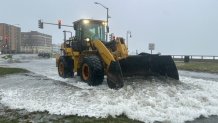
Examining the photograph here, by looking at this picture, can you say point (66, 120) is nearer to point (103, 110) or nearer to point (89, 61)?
point (103, 110)

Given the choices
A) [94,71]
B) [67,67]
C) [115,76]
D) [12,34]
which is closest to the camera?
[115,76]

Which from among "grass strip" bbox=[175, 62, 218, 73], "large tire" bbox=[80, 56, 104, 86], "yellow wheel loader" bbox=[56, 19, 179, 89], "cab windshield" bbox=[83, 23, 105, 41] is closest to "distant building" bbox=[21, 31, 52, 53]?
"grass strip" bbox=[175, 62, 218, 73]

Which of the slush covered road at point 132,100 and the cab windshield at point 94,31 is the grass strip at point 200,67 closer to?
the cab windshield at point 94,31

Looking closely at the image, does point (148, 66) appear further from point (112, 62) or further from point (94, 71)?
point (94, 71)

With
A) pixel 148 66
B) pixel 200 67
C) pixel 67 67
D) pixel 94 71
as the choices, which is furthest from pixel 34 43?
pixel 148 66

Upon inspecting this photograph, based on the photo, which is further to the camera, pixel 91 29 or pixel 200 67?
pixel 200 67

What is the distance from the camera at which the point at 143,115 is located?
8.55 meters

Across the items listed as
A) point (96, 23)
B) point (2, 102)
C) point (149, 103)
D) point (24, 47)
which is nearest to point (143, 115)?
point (149, 103)

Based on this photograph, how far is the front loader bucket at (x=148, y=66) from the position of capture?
1305 centimetres

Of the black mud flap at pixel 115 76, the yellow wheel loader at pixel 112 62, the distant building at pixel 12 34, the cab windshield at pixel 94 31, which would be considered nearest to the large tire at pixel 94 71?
the yellow wheel loader at pixel 112 62

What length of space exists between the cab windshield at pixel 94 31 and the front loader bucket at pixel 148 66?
3361 millimetres

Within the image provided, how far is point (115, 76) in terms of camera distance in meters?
12.1

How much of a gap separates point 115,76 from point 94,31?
4.71 m

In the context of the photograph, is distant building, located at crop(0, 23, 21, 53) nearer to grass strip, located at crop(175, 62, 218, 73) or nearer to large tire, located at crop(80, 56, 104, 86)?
grass strip, located at crop(175, 62, 218, 73)
